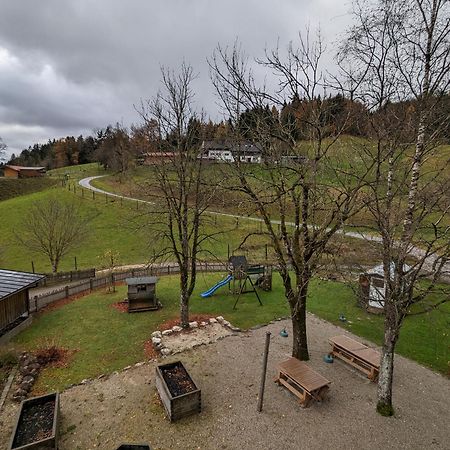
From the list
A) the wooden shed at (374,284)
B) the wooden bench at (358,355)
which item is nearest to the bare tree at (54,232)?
the wooden shed at (374,284)

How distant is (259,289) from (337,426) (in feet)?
36.6

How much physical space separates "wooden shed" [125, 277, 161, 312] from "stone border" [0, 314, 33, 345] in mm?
4766

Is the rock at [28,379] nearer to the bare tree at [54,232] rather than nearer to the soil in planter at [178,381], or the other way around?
the soil in planter at [178,381]

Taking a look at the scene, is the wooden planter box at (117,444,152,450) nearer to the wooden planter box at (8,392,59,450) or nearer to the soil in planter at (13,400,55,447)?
the wooden planter box at (8,392,59,450)

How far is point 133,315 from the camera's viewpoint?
1580 cm

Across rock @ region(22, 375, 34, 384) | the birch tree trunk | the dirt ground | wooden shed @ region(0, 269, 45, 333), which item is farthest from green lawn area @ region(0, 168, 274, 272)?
the birch tree trunk

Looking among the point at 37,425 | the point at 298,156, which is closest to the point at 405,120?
the point at 298,156

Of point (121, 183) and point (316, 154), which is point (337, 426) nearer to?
point (316, 154)

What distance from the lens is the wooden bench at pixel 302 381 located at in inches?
341

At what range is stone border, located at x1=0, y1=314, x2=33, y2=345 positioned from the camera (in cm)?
1358

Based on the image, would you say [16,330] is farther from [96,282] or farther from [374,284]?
[374,284]

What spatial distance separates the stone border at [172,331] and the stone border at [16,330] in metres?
6.47

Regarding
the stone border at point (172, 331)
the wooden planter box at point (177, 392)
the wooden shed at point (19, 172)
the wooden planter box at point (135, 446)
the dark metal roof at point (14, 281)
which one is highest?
the wooden shed at point (19, 172)

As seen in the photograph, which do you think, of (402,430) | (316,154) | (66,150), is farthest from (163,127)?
(66,150)
